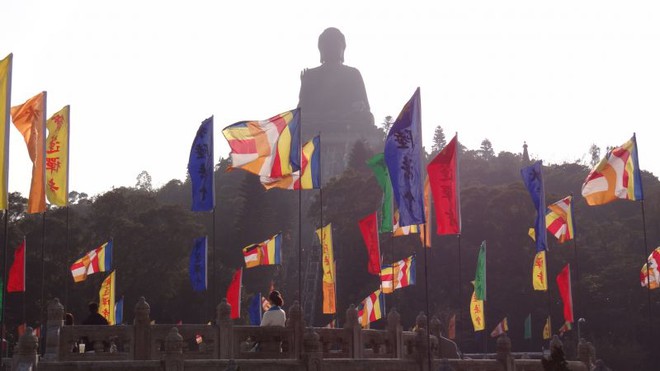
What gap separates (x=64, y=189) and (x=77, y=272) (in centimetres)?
1588

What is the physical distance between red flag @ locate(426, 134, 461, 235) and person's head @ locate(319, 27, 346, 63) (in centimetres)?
11735

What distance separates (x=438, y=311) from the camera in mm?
66250

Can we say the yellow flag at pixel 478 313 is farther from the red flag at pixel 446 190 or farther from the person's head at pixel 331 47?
the person's head at pixel 331 47

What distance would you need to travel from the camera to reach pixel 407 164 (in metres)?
26.5

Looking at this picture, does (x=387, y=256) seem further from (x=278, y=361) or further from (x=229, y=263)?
(x=278, y=361)

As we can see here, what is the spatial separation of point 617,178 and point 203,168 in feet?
42.9

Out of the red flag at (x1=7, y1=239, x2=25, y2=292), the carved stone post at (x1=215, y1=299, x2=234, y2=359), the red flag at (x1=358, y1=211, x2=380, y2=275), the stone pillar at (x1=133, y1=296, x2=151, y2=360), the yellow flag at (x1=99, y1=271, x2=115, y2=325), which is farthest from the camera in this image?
the yellow flag at (x1=99, y1=271, x2=115, y2=325)

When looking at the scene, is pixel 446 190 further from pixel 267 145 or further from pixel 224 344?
pixel 224 344

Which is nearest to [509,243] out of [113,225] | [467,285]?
[467,285]

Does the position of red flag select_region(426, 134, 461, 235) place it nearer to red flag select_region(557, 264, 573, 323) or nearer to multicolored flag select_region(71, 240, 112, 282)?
red flag select_region(557, 264, 573, 323)

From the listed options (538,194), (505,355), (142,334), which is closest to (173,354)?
(142,334)

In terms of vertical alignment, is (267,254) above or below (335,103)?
below

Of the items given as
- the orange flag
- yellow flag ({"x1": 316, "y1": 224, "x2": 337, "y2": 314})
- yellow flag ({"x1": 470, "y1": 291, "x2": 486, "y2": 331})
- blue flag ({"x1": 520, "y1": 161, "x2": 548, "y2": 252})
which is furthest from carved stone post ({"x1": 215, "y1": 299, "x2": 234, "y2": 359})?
yellow flag ({"x1": 470, "y1": 291, "x2": 486, "y2": 331})

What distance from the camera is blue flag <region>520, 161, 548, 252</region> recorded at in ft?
115
